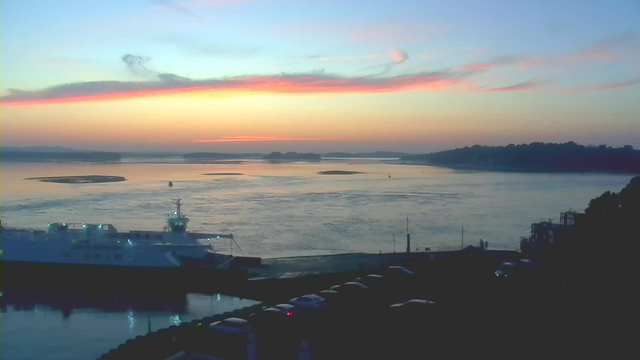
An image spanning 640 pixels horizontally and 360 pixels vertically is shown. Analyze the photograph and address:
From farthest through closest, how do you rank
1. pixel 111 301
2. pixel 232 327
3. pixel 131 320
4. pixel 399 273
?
1. pixel 111 301
2. pixel 131 320
3. pixel 399 273
4. pixel 232 327

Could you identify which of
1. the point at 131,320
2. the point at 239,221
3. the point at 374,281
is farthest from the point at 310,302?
the point at 239,221

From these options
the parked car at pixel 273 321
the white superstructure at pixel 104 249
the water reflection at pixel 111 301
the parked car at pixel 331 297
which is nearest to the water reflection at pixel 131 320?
the water reflection at pixel 111 301

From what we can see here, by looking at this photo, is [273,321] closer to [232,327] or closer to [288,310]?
[288,310]

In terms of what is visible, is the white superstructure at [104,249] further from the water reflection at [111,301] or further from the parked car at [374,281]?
the parked car at [374,281]

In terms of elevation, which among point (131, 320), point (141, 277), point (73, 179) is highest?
point (73, 179)

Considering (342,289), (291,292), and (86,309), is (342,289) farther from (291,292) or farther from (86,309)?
(86,309)

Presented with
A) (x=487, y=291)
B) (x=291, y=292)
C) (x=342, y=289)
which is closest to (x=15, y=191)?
(x=291, y=292)
